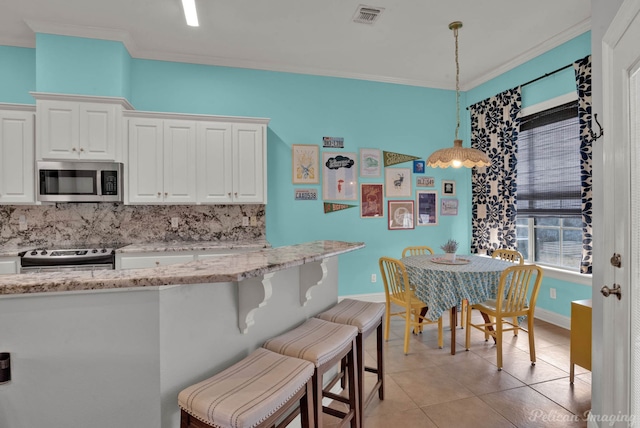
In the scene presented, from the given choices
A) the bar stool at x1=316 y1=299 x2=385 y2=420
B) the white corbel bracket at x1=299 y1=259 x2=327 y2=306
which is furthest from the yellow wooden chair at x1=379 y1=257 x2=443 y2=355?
the white corbel bracket at x1=299 y1=259 x2=327 y2=306

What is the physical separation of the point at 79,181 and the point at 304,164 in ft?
7.96

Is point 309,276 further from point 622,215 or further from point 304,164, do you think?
point 304,164

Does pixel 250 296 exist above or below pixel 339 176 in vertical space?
below

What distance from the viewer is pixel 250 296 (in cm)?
152

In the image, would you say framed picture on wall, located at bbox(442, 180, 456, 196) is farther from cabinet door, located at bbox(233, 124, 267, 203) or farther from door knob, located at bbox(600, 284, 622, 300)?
door knob, located at bbox(600, 284, 622, 300)

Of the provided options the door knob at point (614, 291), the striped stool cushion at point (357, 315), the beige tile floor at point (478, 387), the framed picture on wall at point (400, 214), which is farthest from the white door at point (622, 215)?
the framed picture on wall at point (400, 214)

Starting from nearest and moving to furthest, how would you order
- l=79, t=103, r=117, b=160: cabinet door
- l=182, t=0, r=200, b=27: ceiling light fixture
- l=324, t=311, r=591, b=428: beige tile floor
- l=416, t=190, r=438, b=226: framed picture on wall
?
l=324, t=311, r=591, b=428: beige tile floor, l=182, t=0, r=200, b=27: ceiling light fixture, l=79, t=103, r=117, b=160: cabinet door, l=416, t=190, r=438, b=226: framed picture on wall

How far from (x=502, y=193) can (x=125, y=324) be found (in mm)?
4394

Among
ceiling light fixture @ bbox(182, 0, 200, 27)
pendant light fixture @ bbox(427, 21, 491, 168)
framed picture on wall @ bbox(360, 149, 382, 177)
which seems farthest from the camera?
framed picture on wall @ bbox(360, 149, 382, 177)

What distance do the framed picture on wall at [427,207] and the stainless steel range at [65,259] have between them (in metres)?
3.80

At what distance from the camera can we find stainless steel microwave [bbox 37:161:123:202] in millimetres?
3320

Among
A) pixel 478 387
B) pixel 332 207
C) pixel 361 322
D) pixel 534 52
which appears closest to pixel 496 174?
Answer: pixel 534 52

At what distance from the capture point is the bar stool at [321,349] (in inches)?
57.9

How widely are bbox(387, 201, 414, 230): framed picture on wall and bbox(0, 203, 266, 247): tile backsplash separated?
177 centimetres
